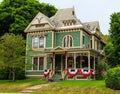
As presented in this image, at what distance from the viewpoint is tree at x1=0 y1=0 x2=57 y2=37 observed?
46528 millimetres

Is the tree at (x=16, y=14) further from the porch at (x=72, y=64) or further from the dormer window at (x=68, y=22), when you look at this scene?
the porch at (x=72, y=64)

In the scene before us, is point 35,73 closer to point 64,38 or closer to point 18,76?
point 18,76

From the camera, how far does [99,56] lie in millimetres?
42094

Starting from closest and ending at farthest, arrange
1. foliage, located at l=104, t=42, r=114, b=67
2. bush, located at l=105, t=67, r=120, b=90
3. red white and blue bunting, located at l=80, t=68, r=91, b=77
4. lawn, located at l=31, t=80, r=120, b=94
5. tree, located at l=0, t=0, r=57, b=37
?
lawn, located at l=31, t=80, r=120, b=94 → bush, located at l=105, t=67, r=120, b=90 → foliage, located at l=104, t=42, r=114, b=67 → red white and blue bunting, located at l=80, t=68, r=91, b=77 → tree, located at l=0, t=0, r=57, b=37

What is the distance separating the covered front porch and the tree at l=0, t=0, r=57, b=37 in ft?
33.7

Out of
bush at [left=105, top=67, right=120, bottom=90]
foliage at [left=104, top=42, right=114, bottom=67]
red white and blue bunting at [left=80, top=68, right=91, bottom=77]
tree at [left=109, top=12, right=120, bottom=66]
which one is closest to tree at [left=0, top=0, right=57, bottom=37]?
red white and blue bunting at [left=80, top=68, right=91, bottom=77]

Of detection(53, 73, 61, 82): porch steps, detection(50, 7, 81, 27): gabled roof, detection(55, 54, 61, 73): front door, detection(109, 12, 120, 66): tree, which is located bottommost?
detection(53, 73, 61, 82): porch steps

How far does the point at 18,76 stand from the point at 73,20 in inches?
422

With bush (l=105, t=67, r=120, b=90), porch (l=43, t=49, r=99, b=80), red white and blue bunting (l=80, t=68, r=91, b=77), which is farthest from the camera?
porch (l=43, t=49, r=99, b=80)

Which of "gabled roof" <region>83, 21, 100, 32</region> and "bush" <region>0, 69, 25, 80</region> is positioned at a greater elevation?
"gabled roof" <region>83, 21, 100, 32</region>

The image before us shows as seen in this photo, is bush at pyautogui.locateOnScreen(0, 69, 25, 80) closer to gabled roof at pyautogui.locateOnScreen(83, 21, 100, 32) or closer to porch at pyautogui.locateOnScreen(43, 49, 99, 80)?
porch at pyautogui.locateOnScreen(43, 49, 99, 80)

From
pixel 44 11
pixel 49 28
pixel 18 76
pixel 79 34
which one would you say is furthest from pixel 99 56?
pixel 44 11

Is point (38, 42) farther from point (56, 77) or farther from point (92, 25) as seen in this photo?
point (92, 25)

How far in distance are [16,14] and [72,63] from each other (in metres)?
15.2
